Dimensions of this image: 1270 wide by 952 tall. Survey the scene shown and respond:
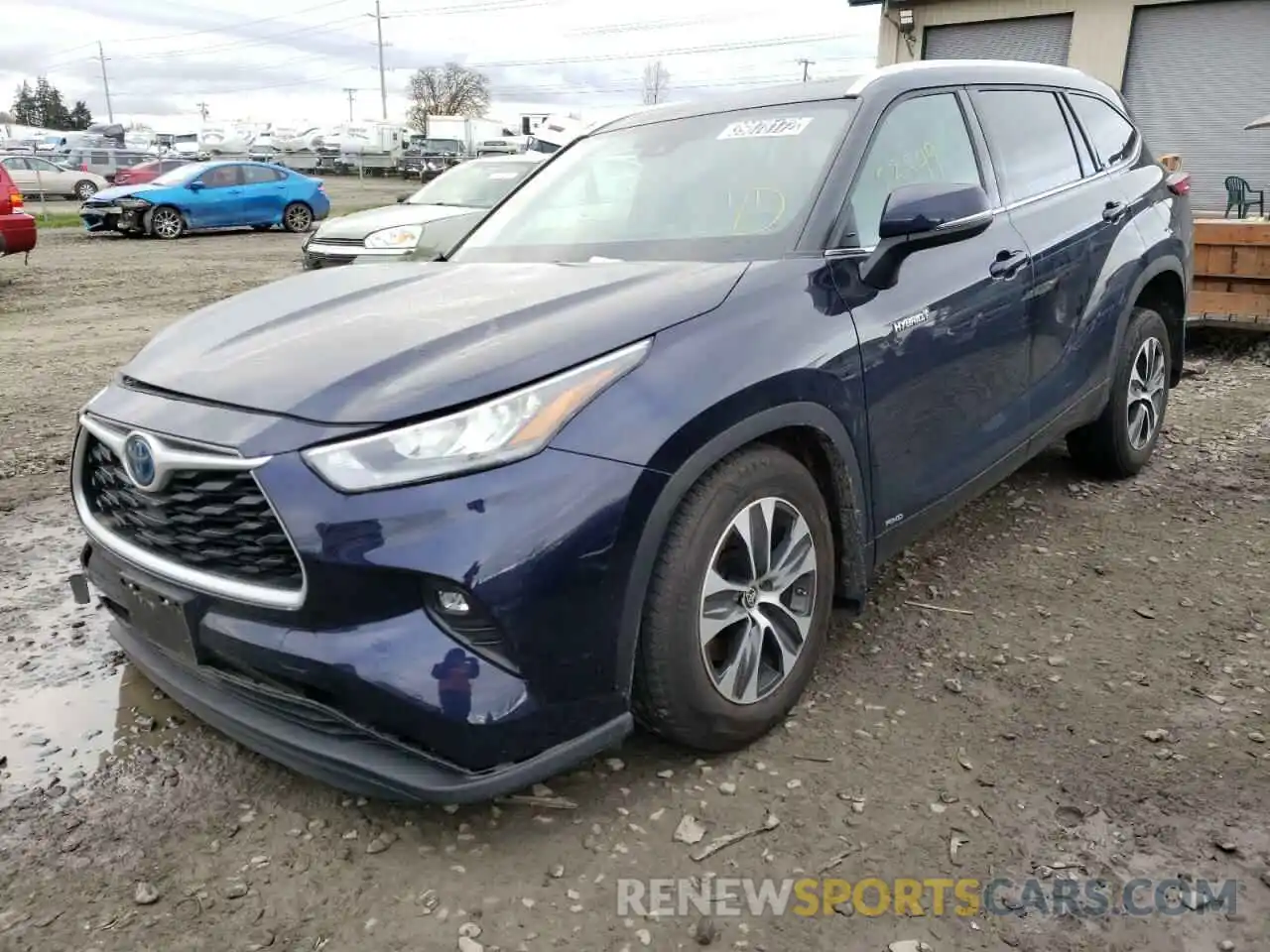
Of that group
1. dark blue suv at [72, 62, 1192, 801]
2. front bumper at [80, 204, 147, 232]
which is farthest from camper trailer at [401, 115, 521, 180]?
dark blue suv at [72, 62, 1192, 801]

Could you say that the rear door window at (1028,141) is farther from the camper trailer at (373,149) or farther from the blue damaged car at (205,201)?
the camper trailer at (373,149)

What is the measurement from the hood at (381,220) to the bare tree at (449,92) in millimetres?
80071

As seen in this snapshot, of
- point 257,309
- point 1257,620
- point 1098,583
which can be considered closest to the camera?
point 257,309

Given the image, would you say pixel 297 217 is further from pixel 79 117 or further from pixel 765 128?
pixel 79 117

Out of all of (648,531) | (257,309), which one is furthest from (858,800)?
(257,309)

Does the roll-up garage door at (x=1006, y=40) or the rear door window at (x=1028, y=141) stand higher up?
the roll-up garage door at (x=1006, y=40)

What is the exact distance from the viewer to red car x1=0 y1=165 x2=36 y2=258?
11.0m

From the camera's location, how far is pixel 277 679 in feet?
6.99

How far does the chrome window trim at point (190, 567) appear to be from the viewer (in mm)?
2064

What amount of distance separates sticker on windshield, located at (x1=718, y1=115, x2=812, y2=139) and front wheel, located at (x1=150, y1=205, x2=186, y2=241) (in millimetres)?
18477

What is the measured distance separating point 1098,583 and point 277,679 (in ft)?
9.43

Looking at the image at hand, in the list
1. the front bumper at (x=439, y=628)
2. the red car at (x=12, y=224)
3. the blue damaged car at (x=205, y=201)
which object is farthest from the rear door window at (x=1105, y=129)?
the blue damaged car at (x=205, y=201)

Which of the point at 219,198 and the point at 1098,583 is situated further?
the point at 219,198

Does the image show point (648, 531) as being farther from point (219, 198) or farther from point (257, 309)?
point (219, 198)
